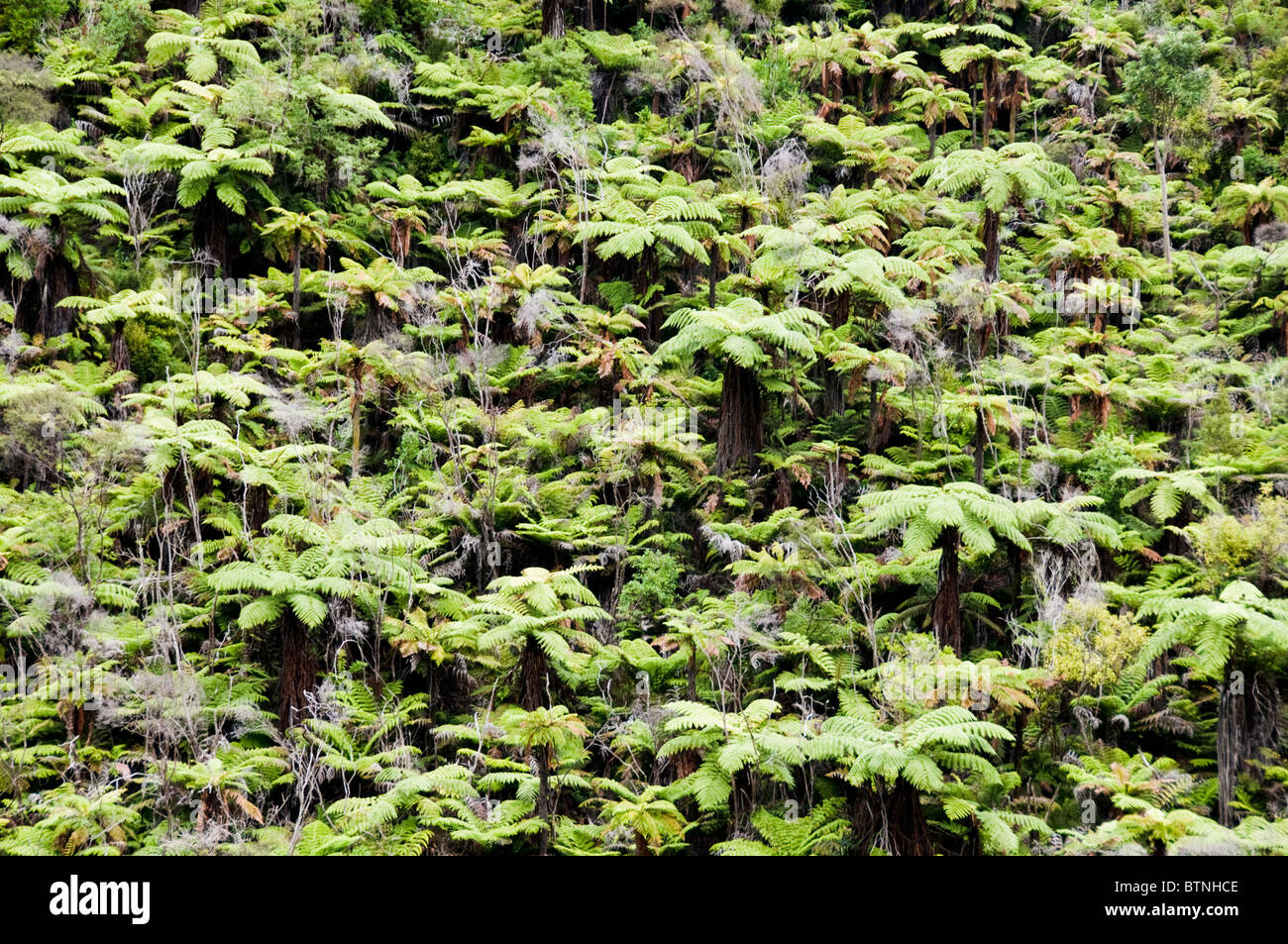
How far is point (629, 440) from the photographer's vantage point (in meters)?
13.8

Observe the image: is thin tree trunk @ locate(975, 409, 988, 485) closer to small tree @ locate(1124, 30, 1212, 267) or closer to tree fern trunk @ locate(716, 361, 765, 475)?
tree fern trunk @ locate(716, 361, 765, 475)

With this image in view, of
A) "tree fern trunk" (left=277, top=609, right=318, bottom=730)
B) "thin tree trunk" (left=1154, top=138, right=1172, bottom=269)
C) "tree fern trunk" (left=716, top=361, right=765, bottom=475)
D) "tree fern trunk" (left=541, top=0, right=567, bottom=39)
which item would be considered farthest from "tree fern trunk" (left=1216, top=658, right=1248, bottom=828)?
"tree fern trunk" (left=541, top=0, right=567, bottom=39)

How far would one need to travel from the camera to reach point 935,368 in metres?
15.2

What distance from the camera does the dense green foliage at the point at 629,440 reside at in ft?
32.6

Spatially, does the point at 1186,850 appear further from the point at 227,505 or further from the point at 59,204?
the point at 59,204

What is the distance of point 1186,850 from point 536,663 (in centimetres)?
627

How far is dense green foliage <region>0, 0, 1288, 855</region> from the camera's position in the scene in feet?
32.6

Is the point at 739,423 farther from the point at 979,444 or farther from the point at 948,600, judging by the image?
the point at 948,600

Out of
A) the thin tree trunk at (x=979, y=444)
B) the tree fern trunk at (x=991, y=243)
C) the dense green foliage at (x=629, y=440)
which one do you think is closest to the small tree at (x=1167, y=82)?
the dense green foliage at (x=629, y=440)

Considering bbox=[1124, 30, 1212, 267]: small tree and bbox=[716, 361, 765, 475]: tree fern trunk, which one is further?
bbox=[1124, 30, 1212, 267]: small tree

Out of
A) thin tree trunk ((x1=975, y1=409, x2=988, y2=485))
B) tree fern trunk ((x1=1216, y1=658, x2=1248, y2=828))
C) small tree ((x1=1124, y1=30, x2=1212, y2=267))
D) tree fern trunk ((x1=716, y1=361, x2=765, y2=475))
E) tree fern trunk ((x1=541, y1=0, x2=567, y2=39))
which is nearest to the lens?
tree fern trunk ((x1=1216, y1=658, x2=1248, y2=828))

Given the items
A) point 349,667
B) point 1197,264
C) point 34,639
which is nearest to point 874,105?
point 1197,264

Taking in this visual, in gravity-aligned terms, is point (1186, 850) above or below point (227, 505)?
below

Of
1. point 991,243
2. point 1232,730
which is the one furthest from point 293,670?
point 991,243
